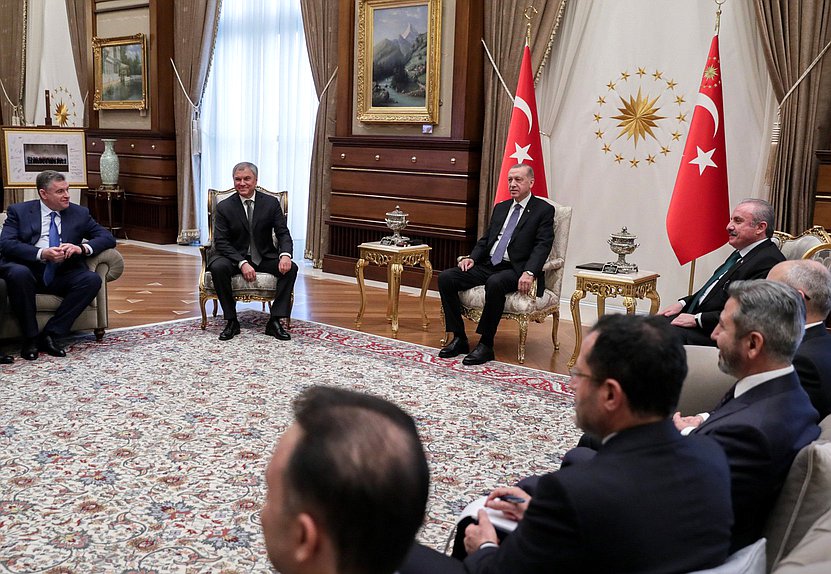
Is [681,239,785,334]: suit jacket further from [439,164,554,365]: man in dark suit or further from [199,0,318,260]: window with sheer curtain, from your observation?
[199,0,318,260]: window with sheer curtain

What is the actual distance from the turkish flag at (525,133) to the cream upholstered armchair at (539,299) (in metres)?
1.03

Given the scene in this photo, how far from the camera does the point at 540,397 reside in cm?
479

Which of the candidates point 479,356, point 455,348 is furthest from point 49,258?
point 479,356

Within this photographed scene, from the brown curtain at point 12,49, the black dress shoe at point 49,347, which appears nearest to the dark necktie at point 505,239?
the black dress shoe at point 49,347

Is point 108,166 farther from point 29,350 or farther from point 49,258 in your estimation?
point 29,350

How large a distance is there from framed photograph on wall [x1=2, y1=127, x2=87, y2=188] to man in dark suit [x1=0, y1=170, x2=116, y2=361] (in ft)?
14.2

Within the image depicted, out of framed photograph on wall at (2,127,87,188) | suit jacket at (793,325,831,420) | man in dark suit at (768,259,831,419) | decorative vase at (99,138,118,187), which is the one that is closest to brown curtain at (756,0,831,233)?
man in dark suit at (768,259,831,419)

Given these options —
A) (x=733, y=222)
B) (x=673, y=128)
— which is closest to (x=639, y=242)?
(x=673, y=128)

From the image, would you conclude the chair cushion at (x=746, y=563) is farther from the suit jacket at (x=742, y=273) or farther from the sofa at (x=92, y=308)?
the sofa at (x=92, y=308)

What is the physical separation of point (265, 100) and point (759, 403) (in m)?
8.59

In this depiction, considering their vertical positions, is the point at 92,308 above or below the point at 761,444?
below

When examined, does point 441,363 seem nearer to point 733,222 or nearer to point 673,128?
point 733,222

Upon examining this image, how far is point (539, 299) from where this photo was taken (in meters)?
5.65

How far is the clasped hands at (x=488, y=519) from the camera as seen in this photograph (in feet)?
6.32
